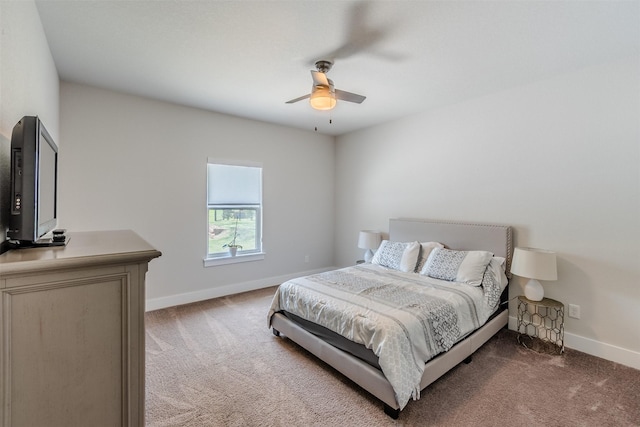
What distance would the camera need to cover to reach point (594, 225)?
2.62 meters

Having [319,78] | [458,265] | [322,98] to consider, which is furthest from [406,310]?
[319,78]

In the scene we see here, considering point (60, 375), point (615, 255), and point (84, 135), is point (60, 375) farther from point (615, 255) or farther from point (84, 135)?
point (615, 255)

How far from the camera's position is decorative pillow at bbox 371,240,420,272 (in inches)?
135

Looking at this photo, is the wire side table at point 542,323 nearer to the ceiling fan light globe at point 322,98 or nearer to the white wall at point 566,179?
the white wall at point 566,179

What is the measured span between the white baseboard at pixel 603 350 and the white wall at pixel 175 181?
358cm

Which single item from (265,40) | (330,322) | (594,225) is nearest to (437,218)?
(594,225)

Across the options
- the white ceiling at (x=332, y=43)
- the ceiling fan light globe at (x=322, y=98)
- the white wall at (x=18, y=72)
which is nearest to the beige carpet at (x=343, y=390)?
the white wall at (x=18, y=72)

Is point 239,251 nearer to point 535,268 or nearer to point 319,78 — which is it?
point 319,78

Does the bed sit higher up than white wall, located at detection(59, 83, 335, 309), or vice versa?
white wall, located at detection(59, 83, 335, 309)

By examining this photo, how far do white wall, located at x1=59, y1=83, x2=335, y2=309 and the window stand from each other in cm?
12

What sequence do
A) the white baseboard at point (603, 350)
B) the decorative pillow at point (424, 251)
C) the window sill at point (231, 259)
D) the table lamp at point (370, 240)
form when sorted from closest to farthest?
the white baseboard at point (603, 350), the decorative pillow at point (424, 251), the window sill at point (231, 259), the table lamp at point (370, 240)

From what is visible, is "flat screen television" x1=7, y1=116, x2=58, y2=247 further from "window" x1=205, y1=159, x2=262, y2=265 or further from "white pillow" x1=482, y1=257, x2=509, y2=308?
"white pillow" x1=482, y1=257, x2=509, y2=308

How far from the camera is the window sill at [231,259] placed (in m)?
3.99

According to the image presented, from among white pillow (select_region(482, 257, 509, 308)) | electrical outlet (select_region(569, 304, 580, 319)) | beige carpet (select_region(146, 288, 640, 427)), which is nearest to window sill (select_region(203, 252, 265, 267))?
beige carpet (select_region(146, 288, 640, 427))
